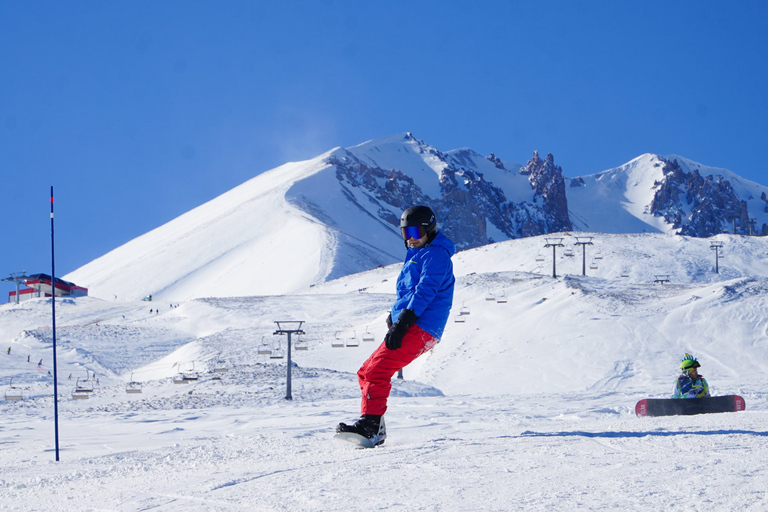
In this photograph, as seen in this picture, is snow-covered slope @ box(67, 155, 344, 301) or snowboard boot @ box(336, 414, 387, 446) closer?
snowboard boot @ box(336, 414, 387, 446)

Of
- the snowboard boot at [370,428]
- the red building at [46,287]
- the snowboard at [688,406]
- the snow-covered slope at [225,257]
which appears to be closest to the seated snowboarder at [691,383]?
the snowboard at [688,406]

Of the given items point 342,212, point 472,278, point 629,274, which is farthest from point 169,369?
point 342,212

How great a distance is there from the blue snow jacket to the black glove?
0.10m

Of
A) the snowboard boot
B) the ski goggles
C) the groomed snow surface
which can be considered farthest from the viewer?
the ski goggles

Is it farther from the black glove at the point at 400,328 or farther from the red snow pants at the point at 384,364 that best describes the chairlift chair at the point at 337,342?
the black glove at the point at 400,328

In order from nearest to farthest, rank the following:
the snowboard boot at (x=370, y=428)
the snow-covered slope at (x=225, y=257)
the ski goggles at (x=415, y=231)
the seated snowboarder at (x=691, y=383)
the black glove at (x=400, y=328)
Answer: the black glove at (x=400, y=328) → the snowboard boot at (x=370, y=428) → the ski goggles at (x=415, y=231) → the seated snowboarder at (x=691, y=383) → the snow-covered slope at (x=225, y=257)

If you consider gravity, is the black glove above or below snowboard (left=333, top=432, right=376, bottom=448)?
above

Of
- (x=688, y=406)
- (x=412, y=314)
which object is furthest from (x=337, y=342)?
(x=412, y=314)

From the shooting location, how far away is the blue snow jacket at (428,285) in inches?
241

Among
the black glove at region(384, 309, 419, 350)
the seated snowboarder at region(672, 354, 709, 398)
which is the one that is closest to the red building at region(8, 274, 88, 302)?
the seated snowboarder at region(672, 354, 709, 398)

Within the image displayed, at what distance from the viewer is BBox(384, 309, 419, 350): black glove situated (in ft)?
19.4

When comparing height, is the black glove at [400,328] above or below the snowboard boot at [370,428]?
above

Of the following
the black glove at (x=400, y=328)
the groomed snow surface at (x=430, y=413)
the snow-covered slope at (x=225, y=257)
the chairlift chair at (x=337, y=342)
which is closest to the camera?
the groomed snow surface at (x=430, y=413)

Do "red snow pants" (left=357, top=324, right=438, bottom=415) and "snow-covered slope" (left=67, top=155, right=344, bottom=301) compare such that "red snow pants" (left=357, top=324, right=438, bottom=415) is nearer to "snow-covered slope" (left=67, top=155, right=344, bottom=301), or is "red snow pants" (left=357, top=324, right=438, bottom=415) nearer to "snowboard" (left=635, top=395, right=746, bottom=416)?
"snowboard" (left=635, top=395, right=746, bottom=416)
